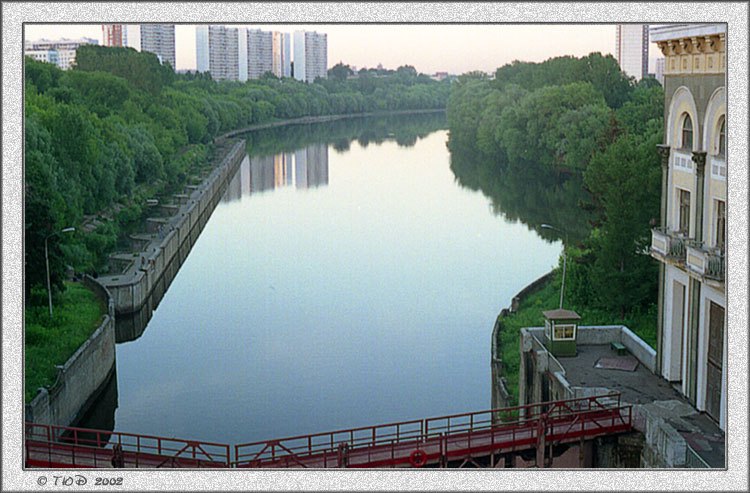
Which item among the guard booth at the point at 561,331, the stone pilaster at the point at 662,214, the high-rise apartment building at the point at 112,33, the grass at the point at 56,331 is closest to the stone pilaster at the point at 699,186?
the stone pilaster at the point at 662,214

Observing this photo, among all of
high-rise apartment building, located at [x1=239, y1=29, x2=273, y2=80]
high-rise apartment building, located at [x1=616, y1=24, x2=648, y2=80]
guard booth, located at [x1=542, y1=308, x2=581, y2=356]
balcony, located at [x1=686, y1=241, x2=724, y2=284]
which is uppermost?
high-rise apartment building, located at [x1=239, y1=29, x2=273, y2=80]

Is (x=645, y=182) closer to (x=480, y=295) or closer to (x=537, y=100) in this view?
(x=480, y=295)

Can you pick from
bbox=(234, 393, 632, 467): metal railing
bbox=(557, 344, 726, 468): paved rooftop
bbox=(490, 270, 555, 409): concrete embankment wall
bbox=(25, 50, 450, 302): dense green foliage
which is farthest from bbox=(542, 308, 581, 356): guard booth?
bbox=(25, 50, 450, 302): dense green foliage

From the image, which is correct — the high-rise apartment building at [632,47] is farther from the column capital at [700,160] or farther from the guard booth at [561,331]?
the column capital at [700,160]

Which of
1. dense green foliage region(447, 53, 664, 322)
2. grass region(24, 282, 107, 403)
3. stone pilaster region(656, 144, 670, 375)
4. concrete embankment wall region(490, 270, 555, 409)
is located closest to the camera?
stone pilaster region(656, 144, 670, 375)

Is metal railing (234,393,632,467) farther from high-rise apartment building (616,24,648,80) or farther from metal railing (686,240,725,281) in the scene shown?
high-rise apartment building (616,24,648,80)

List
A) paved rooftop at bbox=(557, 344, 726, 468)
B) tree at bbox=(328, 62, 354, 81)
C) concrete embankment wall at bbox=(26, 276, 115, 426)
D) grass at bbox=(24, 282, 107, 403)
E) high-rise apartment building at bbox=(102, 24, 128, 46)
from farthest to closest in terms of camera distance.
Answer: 1. tree at bbox=(328, 62, 354, 81)
2. high-rise apartment building at bbox=(102, 24, 128, 46)
3. grass at bbox=(24, 282, 107, 403)
4. concrete embankment wall at bbox=(26, 276, 115, 426)
5. paved rooftop at bbox=(557, 344, 726, 468)

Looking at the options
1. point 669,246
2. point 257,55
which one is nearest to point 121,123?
point 257,55
